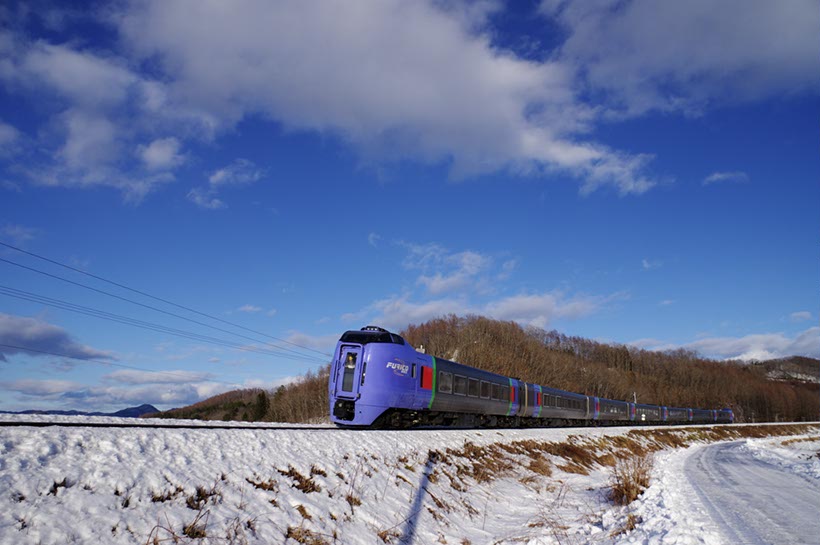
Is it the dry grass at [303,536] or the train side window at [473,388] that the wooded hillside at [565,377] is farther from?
the dry grass at [303,536]

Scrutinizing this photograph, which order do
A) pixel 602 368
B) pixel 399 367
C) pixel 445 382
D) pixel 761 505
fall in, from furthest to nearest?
pixel 602 368 < pixel 445 382 < pixel 399 367 < pixel 761 505

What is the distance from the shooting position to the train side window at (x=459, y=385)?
852 inches

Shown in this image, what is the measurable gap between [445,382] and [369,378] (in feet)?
18.2

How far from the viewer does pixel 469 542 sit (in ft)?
28.9

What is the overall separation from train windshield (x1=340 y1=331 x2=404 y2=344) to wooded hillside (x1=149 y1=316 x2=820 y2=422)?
5924 cm

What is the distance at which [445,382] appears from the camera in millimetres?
20703

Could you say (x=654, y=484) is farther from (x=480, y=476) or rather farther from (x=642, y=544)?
(x=642, y=544)

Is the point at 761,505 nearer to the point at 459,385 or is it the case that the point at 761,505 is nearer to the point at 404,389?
the point at 404,389

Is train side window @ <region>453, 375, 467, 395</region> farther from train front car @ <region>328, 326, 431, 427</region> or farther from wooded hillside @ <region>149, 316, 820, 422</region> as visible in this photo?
wooded hillside @ <region>149, 316, 820, 422</region>

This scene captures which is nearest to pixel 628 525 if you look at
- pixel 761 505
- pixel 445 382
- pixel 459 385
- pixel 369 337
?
pixel 761 505

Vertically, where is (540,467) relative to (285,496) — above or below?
below

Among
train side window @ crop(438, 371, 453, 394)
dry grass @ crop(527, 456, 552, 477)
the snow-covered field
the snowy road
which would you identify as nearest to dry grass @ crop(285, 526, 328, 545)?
the snow-covered field

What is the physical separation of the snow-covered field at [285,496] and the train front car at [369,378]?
2659 mm

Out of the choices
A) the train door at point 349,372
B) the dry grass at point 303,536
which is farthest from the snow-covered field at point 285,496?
the train door at point 349,372
